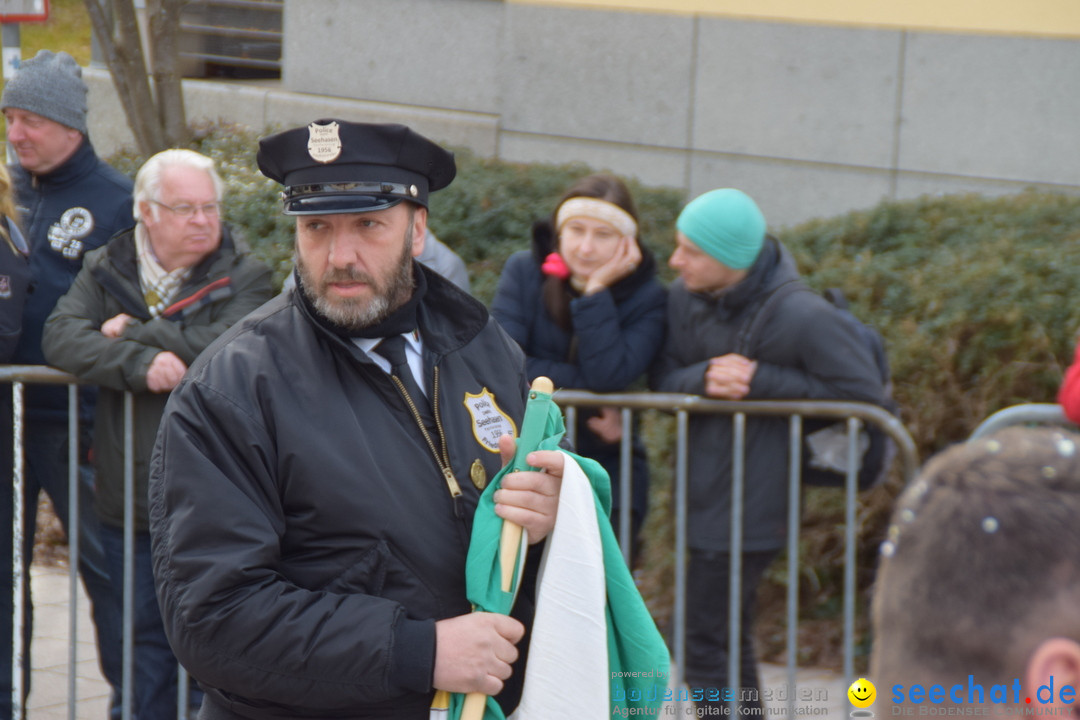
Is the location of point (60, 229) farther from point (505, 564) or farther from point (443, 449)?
point (505, 564)

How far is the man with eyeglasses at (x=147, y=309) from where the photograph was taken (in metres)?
4.29

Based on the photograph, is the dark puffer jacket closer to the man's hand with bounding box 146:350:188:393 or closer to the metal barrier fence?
the metal barrier fence

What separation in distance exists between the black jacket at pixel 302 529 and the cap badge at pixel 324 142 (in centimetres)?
31

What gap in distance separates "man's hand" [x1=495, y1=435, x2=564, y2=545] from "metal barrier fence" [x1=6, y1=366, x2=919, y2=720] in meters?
1.57

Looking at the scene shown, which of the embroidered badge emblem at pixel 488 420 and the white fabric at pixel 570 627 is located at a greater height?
the embroidered badge emblem at pixel 488 420

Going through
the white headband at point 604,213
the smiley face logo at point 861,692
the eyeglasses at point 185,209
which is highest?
the white headband at point 604,213

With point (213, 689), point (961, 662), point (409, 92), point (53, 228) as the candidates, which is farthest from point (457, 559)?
point (409, 92)

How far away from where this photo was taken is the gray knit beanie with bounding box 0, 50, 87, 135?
4883mm

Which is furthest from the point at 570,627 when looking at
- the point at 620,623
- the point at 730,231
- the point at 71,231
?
the point at 71,231

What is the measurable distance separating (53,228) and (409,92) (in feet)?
17.4

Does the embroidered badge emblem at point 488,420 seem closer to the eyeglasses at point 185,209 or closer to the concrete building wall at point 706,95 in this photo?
the eyeglasses at point 185,209

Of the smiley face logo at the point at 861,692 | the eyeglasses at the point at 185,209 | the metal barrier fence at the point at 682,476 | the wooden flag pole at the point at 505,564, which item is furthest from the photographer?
the eyeglasses at the point at 185,209

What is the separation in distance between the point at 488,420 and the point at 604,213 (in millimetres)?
2034

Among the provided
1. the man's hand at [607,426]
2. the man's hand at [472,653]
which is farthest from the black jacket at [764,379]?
the man's hand at [472,653]
